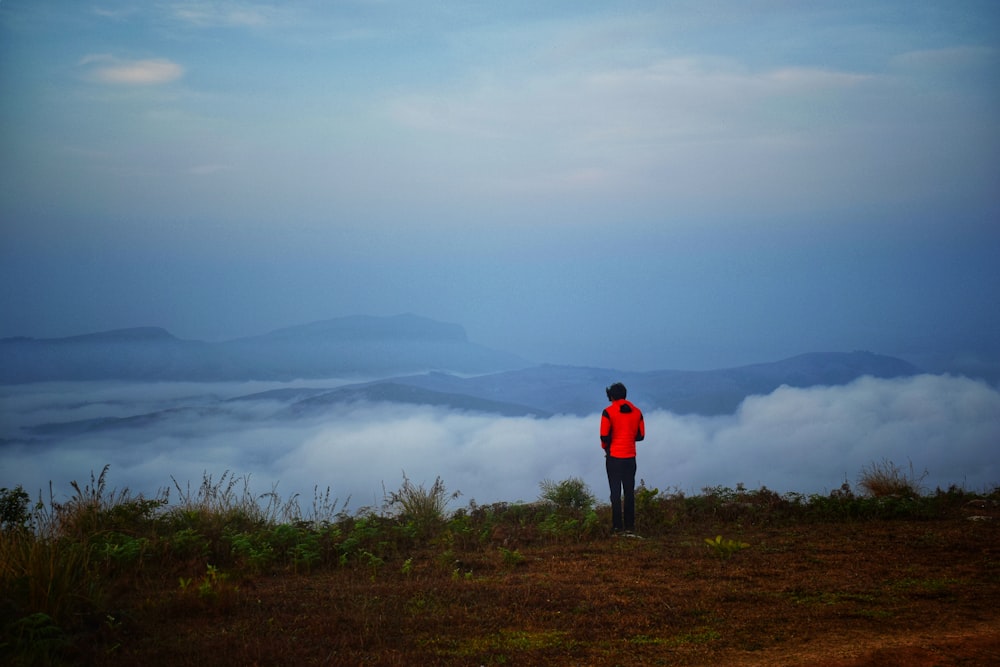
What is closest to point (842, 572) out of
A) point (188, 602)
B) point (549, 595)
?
point (549, 595)

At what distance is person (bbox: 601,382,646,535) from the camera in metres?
14.5

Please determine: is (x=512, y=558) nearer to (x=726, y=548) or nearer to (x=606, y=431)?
(x=726, y=548)

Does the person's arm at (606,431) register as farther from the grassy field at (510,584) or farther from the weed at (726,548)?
the weed at (726,548)

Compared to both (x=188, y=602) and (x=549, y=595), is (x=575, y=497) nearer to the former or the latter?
(x=549, y=595)

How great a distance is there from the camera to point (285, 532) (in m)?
13.2

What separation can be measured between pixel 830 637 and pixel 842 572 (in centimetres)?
301

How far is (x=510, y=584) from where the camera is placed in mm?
10727

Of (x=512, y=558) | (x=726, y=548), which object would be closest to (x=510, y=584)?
(x=512, y=558)

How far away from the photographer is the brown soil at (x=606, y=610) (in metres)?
7.88

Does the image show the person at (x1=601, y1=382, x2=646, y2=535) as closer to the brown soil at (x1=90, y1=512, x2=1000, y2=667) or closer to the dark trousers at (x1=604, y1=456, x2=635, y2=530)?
the dark trousers at (x1=604, y1=456, x2=635, y2=530)

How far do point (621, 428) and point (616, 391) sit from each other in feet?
2.03

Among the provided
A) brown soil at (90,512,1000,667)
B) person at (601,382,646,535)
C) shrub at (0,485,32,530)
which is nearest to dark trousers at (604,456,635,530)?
person at (601,382,646,535)

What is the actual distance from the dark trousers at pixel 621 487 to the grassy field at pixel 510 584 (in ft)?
1.14

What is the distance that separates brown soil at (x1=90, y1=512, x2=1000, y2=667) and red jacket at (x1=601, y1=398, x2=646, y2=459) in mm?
1839
